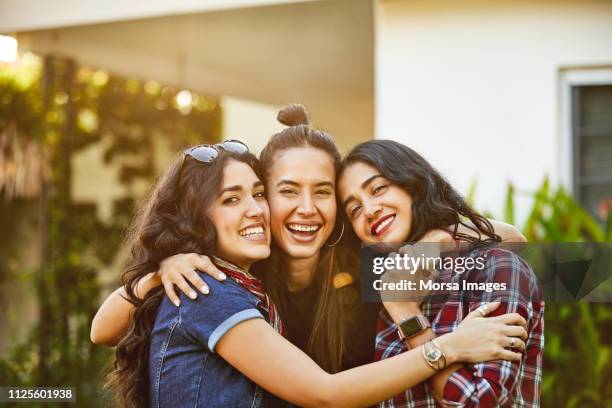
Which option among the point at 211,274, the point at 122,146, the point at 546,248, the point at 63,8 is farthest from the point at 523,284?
the point at 122,146

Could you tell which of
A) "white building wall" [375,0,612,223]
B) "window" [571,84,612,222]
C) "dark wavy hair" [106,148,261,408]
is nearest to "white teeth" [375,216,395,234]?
"dark wavy hair" [106,148,261,408]

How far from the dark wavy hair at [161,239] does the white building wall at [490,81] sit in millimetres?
1900

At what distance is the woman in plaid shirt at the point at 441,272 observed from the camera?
146 centimetres

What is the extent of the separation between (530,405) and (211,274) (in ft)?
2.54

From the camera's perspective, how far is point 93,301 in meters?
4.50

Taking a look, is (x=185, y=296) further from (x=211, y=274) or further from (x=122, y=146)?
(x=122, y=146)

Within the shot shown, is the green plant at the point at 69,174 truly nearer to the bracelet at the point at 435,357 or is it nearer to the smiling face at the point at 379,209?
the smiling face at the point at 379,209

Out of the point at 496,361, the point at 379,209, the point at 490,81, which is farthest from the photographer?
the point at 490,81

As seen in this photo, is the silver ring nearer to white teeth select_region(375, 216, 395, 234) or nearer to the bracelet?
the bracelet

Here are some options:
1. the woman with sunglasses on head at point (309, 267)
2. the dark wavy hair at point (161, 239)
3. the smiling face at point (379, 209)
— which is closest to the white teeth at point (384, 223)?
the smiling face at point (379, 209)

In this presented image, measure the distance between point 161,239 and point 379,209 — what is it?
1.78 ft

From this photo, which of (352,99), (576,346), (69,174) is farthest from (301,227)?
(352,99)

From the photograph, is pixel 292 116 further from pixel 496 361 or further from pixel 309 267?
pixel 496 361

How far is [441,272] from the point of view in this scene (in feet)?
5.32
